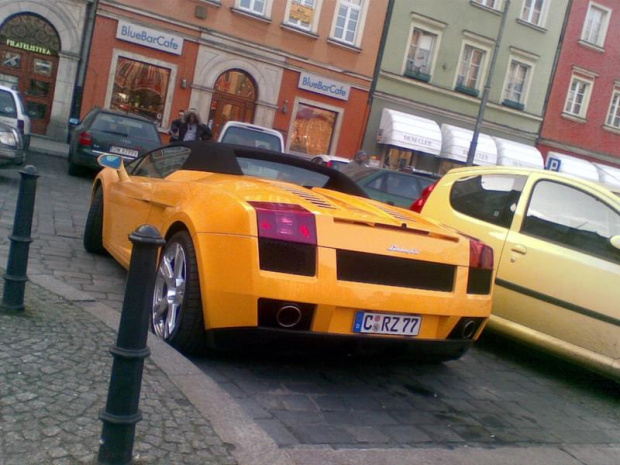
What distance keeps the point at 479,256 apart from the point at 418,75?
2288 cm

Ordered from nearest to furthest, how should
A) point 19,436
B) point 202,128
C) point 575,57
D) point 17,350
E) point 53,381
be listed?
point 19,436 → point 53,381 → point 17,350 → point 202,128 → point 575,57

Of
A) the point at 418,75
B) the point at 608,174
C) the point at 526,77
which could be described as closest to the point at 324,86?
the point at 418,75

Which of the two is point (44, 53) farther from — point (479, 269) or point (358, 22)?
point (479, 269)

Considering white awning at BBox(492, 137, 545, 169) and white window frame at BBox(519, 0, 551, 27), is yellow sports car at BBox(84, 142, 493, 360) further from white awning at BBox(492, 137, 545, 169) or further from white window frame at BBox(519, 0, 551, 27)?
white window frame at BBox(519, 0, 551, 27)

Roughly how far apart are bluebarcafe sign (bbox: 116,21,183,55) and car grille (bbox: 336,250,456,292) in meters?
19.6

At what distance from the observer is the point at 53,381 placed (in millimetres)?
3393

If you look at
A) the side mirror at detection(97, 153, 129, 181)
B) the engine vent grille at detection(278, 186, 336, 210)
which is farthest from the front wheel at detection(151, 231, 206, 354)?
the side mirror at detection(97, 153, 129, 181)

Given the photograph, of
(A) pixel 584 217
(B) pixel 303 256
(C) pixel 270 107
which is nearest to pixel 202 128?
(C) pixel 270 107

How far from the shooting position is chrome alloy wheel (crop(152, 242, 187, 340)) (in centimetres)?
431

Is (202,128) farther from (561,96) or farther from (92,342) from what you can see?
(561,96)

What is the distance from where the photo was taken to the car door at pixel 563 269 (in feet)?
16.7

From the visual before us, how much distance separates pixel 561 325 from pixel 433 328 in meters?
1.53

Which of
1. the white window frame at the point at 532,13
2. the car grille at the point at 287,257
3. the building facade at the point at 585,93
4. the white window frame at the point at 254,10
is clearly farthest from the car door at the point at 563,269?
the white window frame at the point at 532,13

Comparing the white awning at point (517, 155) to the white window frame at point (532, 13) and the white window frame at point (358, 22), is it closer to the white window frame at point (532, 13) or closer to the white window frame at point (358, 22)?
the white window frame at point (532, 13)
